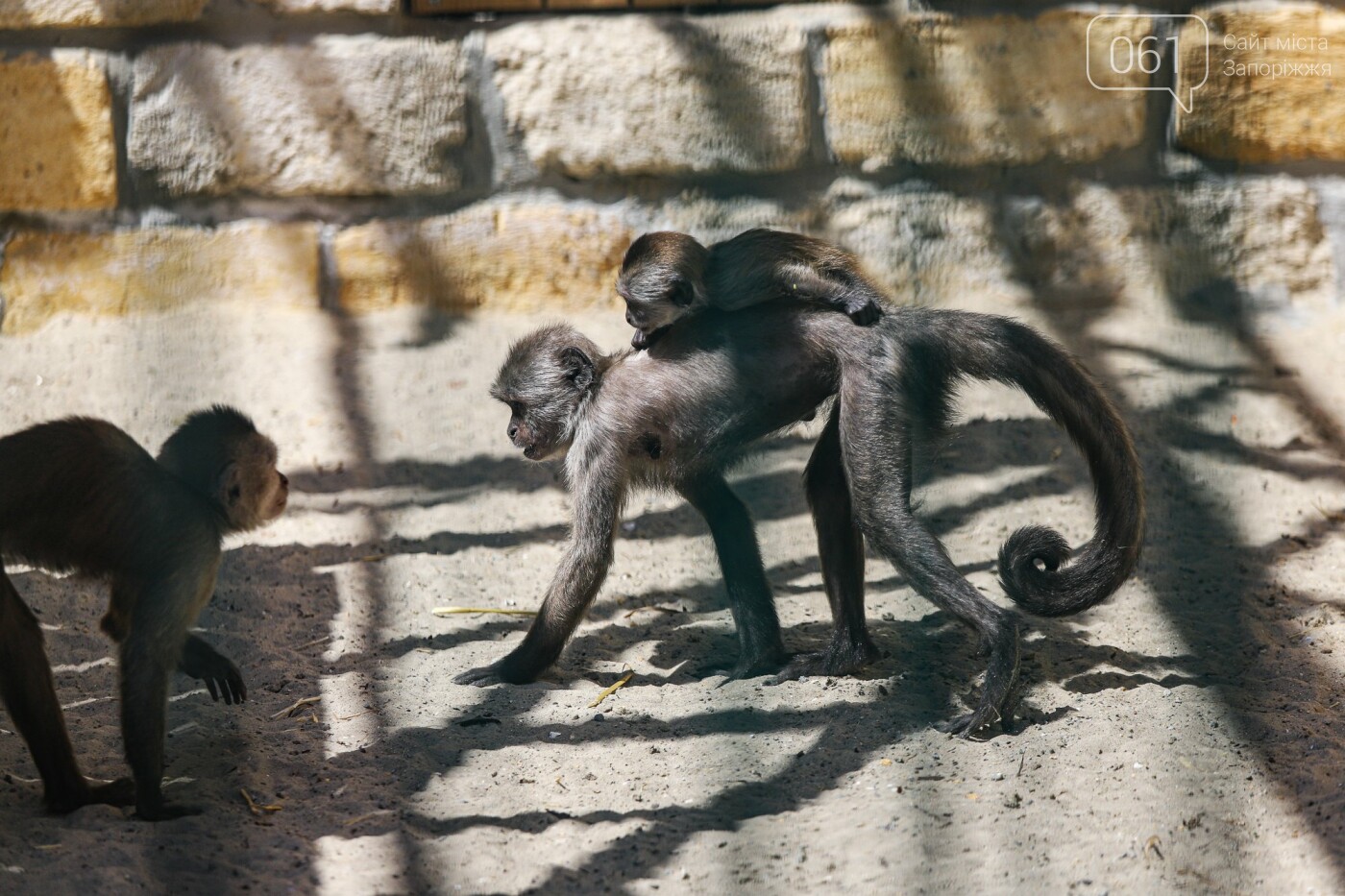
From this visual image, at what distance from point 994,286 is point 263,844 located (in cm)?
408

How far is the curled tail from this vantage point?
374cm

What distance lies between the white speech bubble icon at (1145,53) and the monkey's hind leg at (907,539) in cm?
279

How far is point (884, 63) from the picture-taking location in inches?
225

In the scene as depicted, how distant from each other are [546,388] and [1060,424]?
1641 mm

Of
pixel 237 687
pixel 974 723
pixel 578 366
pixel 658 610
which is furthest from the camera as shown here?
pixel 658 610

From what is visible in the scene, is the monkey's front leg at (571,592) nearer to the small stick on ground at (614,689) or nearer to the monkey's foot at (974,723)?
the small stick on ground at (614,689)

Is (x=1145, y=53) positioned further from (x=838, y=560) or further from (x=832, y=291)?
(x=838, y=560)

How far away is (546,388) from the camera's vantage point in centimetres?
428

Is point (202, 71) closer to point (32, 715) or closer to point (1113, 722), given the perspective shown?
point (32, 715)

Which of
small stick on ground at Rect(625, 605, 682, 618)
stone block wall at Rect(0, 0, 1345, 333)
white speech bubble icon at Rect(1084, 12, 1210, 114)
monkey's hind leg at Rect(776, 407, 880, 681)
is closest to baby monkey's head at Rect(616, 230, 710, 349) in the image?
monkey's hind leg at Rect(776, 407, 880, 681)

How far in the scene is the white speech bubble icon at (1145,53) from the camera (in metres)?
5.72

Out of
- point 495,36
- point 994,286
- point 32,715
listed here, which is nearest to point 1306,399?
point 994,286

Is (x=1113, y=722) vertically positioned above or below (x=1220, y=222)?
below

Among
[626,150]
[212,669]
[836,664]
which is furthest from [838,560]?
[626,150]
